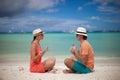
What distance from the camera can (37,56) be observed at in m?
3.48

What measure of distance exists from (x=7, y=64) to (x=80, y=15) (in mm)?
1065

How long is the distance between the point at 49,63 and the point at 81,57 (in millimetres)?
390

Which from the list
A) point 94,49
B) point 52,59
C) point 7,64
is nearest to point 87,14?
point 94,49

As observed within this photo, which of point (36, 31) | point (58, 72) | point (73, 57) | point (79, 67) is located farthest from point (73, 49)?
point (36, 31)

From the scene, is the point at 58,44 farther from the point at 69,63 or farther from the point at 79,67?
the point at 79,67

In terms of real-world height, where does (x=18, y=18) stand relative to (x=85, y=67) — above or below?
above

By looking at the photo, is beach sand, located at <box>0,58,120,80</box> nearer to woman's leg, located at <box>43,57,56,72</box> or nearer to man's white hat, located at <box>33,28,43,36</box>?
woman's leg, located at <box>43,57,56,72</box>

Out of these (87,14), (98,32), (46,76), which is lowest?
(46,76)

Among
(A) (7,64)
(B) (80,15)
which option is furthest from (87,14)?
(A) (7,64)

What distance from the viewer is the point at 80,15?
3619 mm

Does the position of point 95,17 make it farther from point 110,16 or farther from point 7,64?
point 7,64

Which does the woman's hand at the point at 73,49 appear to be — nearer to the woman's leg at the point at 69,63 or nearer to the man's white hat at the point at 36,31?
the woman's leg at the point at 69,63

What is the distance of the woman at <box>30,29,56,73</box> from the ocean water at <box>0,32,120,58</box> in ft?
0.20

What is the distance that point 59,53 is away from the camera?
360 cm
